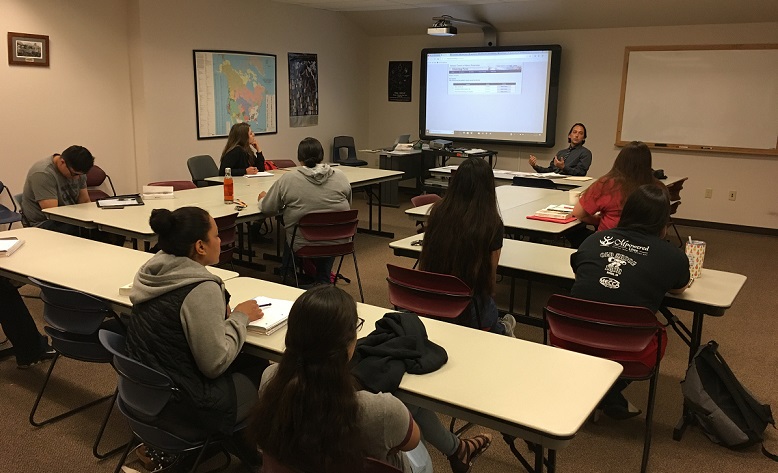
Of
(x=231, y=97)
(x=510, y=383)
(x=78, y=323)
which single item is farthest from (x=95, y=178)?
(x=510, y=383)

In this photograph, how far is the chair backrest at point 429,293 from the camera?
2723mm

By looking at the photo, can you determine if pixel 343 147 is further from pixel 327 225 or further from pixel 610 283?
pixel 610 283

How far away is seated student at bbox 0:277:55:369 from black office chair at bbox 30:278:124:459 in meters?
0.77

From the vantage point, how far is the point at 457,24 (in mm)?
8438

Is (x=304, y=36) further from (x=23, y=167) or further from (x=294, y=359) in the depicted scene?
(x=294, y=359)

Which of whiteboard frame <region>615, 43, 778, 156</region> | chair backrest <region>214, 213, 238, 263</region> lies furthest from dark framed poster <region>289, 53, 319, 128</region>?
chair backrest <region>214, 213, 238, 263</region>

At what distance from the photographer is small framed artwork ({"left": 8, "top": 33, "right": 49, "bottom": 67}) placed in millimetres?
5562

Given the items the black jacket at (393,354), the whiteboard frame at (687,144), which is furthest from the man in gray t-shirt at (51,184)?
the whiteboard frame at (687,144)

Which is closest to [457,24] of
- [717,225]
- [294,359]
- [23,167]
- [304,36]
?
[304,36]

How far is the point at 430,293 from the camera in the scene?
2.79 meters

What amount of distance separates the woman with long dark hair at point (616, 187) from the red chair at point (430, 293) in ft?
5.15

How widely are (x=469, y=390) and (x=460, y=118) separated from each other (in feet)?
24.1

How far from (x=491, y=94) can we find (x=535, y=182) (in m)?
2.92

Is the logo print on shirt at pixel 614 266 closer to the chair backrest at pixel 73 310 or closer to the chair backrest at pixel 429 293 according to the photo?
the chair backrest at pixel 429 293
